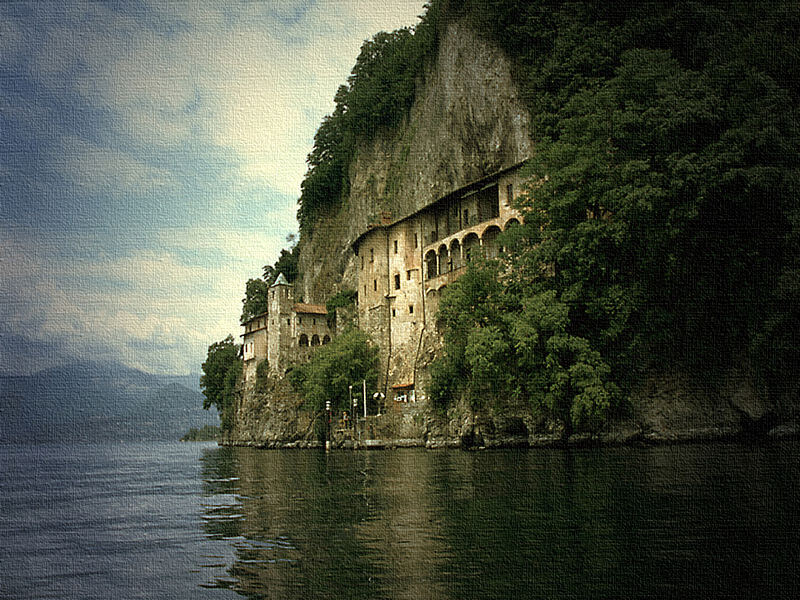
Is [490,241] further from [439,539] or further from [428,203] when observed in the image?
[439,539]

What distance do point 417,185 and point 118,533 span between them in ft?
156

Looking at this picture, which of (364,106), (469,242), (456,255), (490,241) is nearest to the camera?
(490,241)

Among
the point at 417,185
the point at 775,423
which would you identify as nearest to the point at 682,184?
the point at 775,423

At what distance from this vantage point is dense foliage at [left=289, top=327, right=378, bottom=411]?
54406 millimetres

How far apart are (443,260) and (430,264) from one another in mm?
1502

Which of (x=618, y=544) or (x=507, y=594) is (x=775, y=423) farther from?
(x=507, y=594)

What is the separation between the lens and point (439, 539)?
392 inches

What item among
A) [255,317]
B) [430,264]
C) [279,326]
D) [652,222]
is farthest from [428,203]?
[255,317]

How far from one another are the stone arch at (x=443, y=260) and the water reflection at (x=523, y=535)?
3388 centimetres

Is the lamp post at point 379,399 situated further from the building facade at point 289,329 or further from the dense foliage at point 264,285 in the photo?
the dense foliage at point 264,285

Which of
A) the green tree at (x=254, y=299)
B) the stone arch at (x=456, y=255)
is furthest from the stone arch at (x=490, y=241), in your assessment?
the green tree at (x=254, y=299)

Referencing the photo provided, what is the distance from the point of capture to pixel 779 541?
888cm

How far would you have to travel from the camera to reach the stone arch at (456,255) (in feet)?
164

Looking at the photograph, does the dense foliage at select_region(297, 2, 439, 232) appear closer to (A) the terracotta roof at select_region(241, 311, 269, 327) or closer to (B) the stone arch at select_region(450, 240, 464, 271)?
(A) the terracotta roof at select_region(241, 311, 269, 327)
